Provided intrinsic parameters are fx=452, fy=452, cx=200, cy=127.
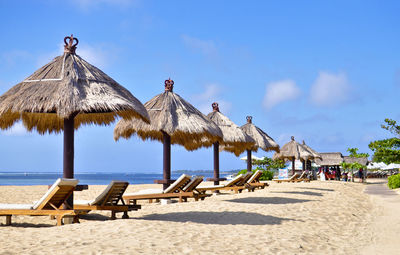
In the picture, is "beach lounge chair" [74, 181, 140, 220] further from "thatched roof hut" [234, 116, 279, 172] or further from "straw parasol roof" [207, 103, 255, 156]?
"thatched roof hut" [234, 116, 279, 172]

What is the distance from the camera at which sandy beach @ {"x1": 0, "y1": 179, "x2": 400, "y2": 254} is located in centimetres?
521

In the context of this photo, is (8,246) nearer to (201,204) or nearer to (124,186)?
(124,186)

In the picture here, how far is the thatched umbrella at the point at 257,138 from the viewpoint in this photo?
19.1 m

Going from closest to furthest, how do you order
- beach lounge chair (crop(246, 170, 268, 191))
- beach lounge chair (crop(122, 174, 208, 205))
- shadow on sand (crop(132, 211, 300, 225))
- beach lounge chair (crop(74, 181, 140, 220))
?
beach lounge chair (crop(74, 181, 140, 220)), shadow on sand (crop(132, 211, 300, 225)), beach lounge chair (crop(122, 174, 208, 205)), beach lounge chair (crop(246, 170, 268, 191))

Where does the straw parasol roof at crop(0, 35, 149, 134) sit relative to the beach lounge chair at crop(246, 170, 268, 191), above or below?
above

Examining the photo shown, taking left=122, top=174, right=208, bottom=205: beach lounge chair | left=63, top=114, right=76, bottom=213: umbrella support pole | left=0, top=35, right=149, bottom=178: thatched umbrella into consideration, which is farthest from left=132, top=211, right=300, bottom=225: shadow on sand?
left=122, top=174, right=208, bottom=205: beach lounge chair

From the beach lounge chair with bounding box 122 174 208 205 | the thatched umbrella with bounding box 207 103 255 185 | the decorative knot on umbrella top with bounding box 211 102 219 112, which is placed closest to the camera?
the beach lounge chair with bounding box 122 174 208 205

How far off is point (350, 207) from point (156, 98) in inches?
222

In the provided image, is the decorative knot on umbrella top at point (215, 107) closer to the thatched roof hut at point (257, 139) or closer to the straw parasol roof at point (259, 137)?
the thatched roof hut at point (257, 139)

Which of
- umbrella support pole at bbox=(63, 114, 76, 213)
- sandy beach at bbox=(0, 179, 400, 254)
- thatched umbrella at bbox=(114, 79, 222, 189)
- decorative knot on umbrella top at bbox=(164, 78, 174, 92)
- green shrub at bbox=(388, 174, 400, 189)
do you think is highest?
decorative knot on umbrella top at bbox=(164, 78, 174, 92)

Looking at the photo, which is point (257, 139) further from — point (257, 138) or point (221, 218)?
point (221, 218)

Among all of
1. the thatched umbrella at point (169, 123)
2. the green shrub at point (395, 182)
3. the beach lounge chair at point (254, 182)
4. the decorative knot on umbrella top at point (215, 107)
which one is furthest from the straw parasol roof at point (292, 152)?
the thatched umbrella at point (169, 123)

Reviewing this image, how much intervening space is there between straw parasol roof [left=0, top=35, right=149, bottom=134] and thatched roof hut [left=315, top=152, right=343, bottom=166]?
38.8 meters

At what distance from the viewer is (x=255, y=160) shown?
41281mm
